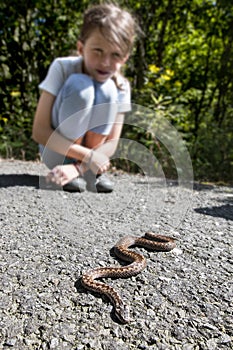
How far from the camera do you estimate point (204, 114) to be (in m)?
7.98

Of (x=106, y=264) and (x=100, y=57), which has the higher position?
(x=100, y=57)

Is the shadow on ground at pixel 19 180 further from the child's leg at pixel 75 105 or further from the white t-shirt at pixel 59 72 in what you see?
the white t-shirt at pixel 59 72

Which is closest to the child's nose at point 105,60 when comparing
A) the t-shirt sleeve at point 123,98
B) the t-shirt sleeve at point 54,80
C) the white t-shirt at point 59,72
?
the white t-shirt at point 59,72

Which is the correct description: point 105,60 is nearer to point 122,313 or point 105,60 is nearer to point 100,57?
point 100,57

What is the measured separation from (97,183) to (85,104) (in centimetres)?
93

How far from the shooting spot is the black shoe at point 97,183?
4246 millimetres

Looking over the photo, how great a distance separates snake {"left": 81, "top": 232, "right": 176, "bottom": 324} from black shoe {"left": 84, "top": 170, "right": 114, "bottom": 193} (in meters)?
1.30

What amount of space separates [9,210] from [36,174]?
1.68 m

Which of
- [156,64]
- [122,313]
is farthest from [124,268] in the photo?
[156,64]

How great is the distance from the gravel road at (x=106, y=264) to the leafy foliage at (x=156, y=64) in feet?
8.16

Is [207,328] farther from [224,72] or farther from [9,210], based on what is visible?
[224,72]

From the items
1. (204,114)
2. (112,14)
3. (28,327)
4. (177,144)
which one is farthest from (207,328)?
(204,114)

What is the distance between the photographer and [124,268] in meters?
2.37

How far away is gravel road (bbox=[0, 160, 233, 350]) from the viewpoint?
1.77 metres
